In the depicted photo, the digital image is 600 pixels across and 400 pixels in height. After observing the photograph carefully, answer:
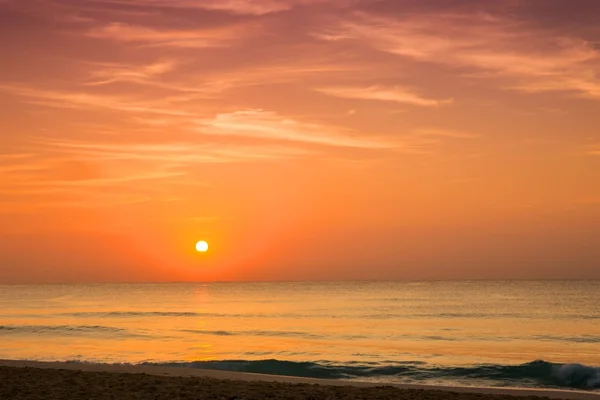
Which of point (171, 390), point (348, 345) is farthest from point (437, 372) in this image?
point (171, 390)

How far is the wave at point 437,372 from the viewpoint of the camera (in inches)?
1101

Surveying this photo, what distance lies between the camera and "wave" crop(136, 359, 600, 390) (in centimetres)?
2795

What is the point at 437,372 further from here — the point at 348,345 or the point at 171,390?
the point at 171,390

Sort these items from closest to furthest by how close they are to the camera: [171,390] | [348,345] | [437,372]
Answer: [171,390]
[437,372]
[348,345]

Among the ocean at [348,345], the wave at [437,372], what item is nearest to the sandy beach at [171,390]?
the wave at [437,372]

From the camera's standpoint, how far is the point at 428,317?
70.1m

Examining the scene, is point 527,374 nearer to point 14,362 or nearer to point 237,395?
point 237,395

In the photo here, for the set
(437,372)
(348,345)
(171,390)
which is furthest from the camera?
(348,345)

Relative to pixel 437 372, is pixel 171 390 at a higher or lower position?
higher

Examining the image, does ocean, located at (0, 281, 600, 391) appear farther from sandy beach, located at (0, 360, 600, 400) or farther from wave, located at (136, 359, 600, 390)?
sandy beach, located at (0, 360, 600, 400)

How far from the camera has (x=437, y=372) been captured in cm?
3080

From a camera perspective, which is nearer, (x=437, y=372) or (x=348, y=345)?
(x=437, y=372)

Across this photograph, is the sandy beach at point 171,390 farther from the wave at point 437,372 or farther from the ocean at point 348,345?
the ocean at point 348,345

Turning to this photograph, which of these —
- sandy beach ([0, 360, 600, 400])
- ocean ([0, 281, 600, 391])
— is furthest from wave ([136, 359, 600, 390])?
sandy beach ([0, 360, 600, 400])
